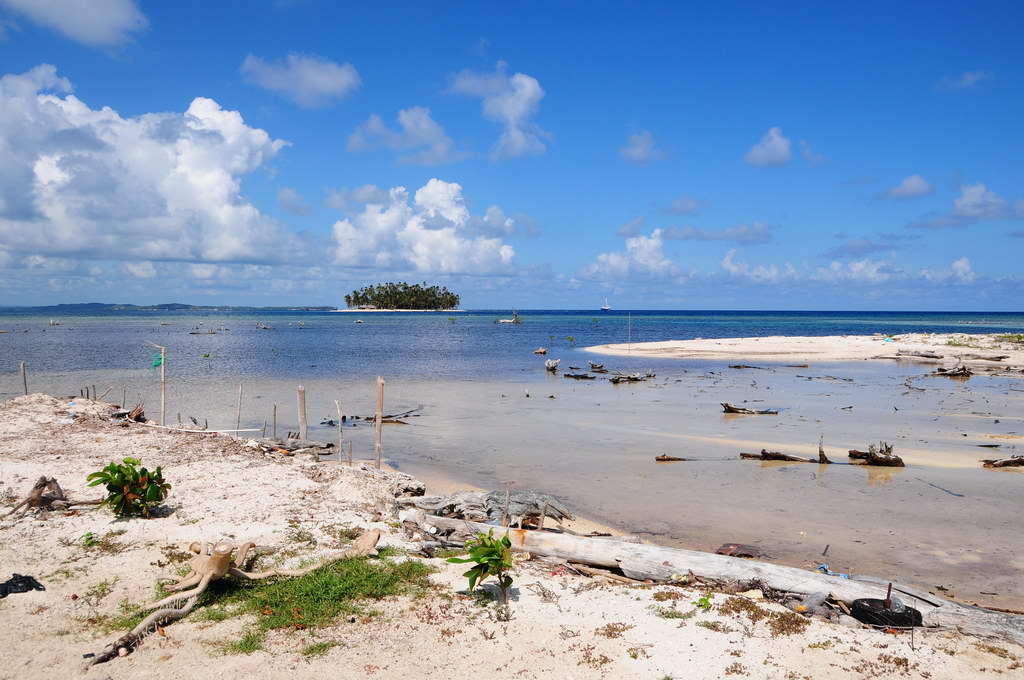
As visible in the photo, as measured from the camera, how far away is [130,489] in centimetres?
1018

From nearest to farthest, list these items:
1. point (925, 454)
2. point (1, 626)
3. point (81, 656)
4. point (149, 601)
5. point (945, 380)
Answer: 1. point (81, 656)
2. point (1, 626)
3. point (149, 601)
4. point (925, 454)
5. point (945, 380)

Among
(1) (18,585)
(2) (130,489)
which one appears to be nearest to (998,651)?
(1) (18,585)

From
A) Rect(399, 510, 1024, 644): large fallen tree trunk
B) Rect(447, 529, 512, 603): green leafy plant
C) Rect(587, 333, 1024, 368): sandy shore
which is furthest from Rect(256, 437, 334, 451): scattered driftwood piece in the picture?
Rect(587, 333, 1024, 368): sandy shore

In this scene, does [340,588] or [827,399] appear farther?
[827,399]

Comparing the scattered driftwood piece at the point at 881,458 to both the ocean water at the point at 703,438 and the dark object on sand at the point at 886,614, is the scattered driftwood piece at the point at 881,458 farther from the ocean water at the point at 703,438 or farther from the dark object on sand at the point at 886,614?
the dark object on sand at the point at 886,614

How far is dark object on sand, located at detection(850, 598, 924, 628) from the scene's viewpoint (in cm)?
739

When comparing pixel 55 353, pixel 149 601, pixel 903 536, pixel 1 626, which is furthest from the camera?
pixel 55 353

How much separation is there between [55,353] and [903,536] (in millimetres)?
56491

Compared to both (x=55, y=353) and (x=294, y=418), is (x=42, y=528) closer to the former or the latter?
(x=294, y=418)

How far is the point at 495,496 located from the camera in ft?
38.5

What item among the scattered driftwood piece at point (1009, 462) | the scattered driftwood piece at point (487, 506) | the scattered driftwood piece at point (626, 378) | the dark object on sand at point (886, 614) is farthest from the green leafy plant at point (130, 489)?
the scattered driftwood piece at point (626, 378)

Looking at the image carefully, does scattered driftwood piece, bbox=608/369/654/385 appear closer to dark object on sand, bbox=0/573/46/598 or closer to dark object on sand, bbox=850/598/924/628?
dark object on sand, bbox=850/598/924/628

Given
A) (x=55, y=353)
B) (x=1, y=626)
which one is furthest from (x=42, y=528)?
(x=55, y=353)

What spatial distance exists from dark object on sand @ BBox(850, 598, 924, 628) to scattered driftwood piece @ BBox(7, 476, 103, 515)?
11.0 m
